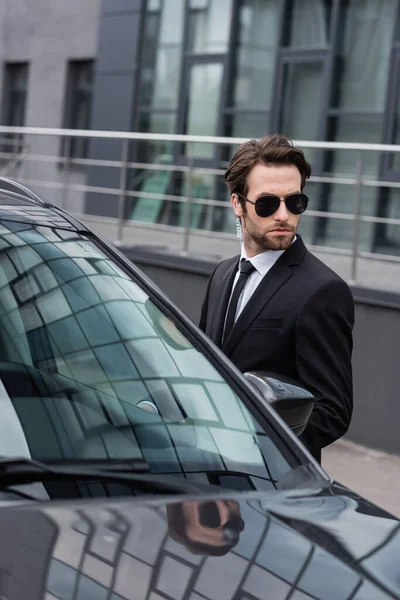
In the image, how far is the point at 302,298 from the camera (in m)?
3.09

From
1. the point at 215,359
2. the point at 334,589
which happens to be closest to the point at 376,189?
the point at 215,359

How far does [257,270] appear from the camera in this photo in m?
3.27

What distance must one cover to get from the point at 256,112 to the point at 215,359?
10.7 metres

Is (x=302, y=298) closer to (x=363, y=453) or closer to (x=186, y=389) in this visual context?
(x=186, y=389)

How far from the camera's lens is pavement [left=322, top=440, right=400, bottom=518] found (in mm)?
6073

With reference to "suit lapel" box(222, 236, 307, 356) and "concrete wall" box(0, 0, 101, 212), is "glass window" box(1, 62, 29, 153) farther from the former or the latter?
"suit lapel" box(222, 236, 307, 356)

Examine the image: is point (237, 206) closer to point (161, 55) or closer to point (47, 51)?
point (161, 55)

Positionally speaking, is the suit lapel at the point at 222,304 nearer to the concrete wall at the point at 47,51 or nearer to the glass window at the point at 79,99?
the concrete wall at the point at 47,51

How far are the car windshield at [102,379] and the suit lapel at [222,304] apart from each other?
76 cm

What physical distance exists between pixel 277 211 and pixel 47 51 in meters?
15.0

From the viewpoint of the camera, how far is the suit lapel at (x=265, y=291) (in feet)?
10.4

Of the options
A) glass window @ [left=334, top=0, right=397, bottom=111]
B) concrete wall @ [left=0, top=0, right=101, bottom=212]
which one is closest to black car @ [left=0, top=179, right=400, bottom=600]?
glass window @ [left=334, top=0, right=397, bottom=111]

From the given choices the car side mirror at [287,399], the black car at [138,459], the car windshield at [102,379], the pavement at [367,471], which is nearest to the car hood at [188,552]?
the black car at [138,459]

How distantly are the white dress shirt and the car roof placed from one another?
0.74 metres
